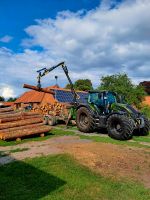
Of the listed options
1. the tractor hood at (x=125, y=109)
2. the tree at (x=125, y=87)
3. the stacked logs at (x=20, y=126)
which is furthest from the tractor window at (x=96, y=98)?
the tree at (x=125, y=87)

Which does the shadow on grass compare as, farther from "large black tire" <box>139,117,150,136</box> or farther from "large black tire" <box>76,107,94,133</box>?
"large black tire" <box>139,117,150,136</box>

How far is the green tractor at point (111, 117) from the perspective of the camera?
1609 centimetres

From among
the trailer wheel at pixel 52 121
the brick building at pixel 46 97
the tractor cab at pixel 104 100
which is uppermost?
the brick building at pixel 46 97

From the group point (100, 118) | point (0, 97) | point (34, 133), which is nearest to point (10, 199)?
point (34, 133)

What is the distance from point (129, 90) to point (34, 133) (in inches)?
1074

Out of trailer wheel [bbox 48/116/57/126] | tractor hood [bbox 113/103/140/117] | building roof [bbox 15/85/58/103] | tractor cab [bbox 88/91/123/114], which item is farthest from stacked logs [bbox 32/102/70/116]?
building roof [bbox 15/85/58/103]

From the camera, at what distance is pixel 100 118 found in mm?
17906

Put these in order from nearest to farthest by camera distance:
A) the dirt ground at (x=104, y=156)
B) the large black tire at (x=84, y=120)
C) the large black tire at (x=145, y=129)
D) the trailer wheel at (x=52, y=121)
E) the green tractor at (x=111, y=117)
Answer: the dirt ground at (x=104, y=156) < the green tractor at (x=111, y=117) < the large black tire at (x=145, y=129) < the large black tire at (x=84, y=120) < the trailer wheel at (x=52, y=121)

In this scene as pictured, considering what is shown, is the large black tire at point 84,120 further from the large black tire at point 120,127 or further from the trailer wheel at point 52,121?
the trailer wheel at point 52,121

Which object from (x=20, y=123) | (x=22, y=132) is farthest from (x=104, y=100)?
(x=22, y=132)

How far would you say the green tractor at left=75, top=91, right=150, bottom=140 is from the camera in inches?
634

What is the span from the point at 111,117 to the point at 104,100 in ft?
6.38

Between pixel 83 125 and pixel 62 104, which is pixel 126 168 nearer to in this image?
pixel 83 125

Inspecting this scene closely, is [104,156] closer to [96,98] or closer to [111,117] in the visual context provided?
[111,117]
